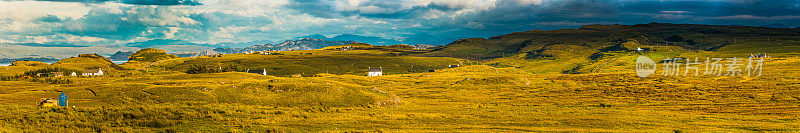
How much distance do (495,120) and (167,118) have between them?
25.9 metres

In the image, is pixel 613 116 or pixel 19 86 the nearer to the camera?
pixel 613 116

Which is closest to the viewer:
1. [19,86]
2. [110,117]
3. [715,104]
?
[110,117]

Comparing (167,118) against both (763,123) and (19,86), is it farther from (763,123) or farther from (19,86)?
(19,86)

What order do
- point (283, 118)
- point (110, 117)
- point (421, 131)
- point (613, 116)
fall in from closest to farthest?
1. point (110, 117)
2. point (421, 131)
3. point (283, 118)
4. point (613, 116)

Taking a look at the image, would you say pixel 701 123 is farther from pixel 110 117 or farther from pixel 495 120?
pixel 110 117

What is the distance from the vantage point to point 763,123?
37.5m

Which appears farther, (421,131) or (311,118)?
(311,118)

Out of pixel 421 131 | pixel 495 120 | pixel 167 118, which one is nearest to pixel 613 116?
pixel 495 120

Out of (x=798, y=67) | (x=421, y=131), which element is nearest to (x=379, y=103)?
(x=421, y=131)

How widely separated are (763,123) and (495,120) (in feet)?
78.1

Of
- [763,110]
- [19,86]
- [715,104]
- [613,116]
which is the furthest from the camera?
[19,86]

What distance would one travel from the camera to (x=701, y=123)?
37.0m

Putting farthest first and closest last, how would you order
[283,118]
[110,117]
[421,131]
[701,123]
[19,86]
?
1. [19,86]
2. [701,123]
3. [283,118]
4. [421,131]
5. [110,117]

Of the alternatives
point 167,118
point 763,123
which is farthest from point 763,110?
point 167,118
